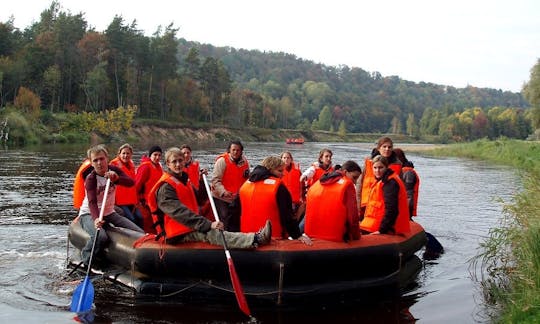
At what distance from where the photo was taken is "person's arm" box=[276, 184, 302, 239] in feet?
21.6

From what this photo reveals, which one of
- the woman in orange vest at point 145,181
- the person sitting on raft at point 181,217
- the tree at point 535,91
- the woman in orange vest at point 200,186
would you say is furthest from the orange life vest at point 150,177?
the tree at point 535,91

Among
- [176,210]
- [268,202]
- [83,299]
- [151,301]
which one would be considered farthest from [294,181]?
[83,299]

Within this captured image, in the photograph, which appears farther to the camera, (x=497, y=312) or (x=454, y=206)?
(x=454, y=206)

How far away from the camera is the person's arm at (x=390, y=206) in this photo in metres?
7.38

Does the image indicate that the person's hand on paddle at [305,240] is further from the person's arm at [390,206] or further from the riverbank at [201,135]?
the riverbank at [201,135]

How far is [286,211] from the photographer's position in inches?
265

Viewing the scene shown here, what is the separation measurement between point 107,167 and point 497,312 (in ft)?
16.9

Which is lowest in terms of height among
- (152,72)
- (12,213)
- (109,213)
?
(12,213)

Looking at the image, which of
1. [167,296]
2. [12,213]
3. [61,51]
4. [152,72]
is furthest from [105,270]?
[152,72]

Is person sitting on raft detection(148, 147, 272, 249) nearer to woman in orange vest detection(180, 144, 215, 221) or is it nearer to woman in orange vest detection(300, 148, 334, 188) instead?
woman in orange vest detection(180, 144, 215, 221)

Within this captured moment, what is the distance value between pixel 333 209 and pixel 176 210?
6.09 ft

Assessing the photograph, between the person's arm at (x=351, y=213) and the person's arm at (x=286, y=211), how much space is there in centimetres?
64

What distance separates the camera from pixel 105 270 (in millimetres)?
7516

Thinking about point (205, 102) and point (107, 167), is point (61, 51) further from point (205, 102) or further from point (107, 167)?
point (107, 167)
